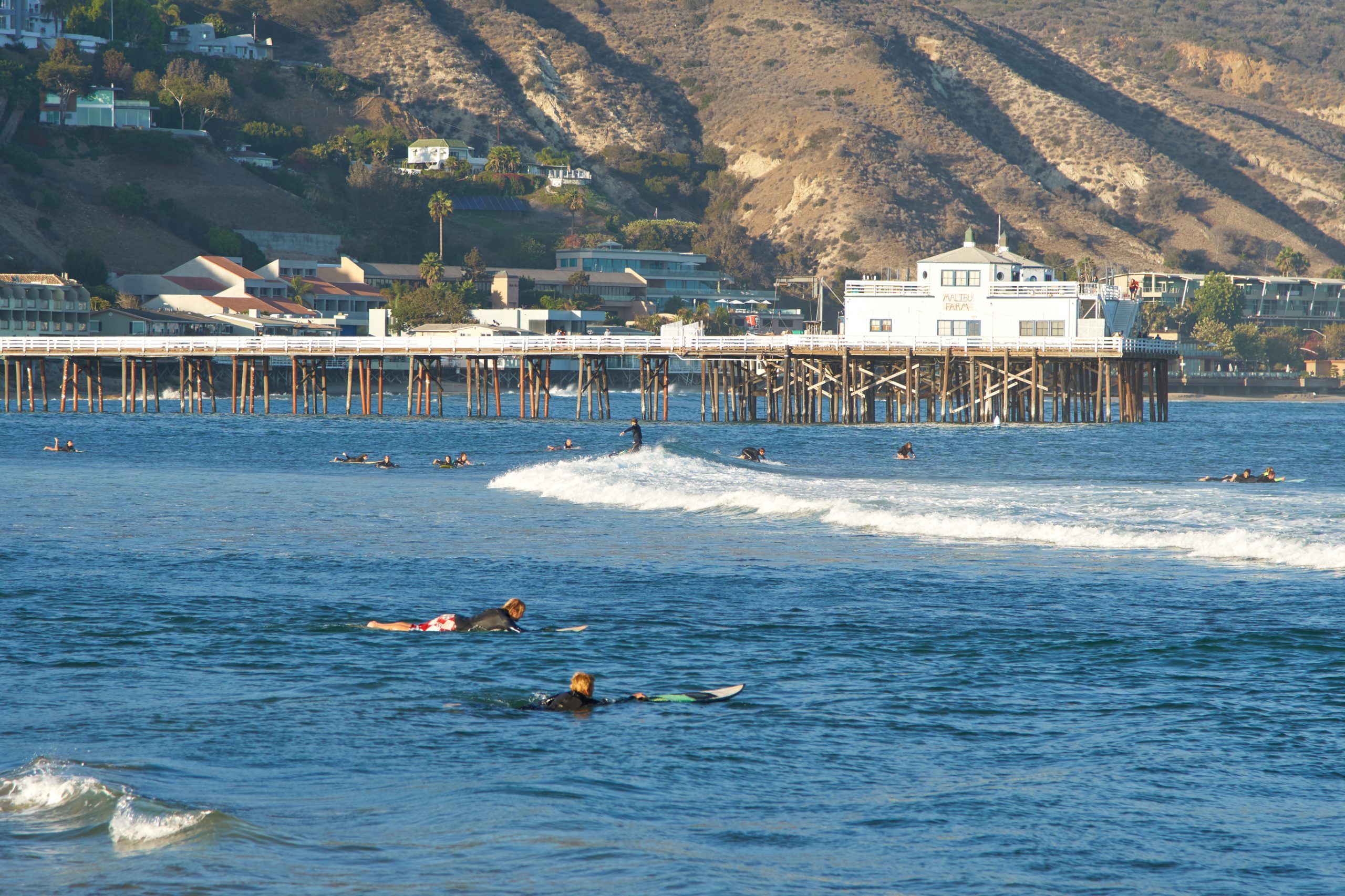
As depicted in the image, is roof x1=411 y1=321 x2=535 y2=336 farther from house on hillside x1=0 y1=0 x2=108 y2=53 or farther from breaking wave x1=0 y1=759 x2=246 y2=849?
breaking wave x1=0 y1=759 x2=246 y2=849

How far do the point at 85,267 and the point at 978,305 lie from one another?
75.6 meters

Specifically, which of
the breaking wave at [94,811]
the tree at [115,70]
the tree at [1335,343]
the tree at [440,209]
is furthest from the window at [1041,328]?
the tree at [115,70]

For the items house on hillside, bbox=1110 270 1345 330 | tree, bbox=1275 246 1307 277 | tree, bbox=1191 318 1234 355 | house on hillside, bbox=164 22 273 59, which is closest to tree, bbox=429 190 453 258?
house on hillside, bbox=164 22 273 59

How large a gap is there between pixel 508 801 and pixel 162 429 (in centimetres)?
5411

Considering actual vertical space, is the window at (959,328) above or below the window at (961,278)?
below

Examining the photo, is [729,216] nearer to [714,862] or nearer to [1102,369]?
[1102,369]

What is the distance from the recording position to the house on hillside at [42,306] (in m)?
94.1

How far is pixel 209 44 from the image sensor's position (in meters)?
182

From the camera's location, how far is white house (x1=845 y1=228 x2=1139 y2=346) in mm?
63188

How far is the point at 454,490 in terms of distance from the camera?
116ft

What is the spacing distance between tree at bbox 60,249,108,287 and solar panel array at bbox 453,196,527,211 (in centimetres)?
5580

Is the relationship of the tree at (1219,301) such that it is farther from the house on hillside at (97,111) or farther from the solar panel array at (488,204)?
the house on hillside at (97,111)

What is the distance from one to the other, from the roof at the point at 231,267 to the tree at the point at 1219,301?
96.0 m

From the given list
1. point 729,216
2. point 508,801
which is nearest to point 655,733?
point 508,801
